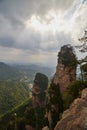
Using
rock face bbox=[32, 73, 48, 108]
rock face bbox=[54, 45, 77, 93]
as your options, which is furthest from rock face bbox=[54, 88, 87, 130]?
rock face bbox=[32, 73, 48, 108]

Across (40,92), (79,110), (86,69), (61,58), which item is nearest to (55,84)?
(61,58)

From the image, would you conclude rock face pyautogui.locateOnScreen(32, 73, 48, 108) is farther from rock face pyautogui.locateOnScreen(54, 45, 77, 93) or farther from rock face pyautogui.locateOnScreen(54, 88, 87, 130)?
rock face pyautogui.locateOnScreen(54, 88, 87, 130)

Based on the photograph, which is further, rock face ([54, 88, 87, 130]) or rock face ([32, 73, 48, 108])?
rock face ([32, 73, 48, 108])

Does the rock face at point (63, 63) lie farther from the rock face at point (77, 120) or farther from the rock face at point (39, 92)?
the rock face at point (77, 120)

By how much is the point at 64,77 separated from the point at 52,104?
16527 millimetres

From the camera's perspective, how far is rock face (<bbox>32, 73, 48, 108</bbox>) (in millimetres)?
166625

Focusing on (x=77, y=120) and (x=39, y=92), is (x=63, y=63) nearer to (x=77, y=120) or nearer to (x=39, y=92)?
(x=39, y=92)

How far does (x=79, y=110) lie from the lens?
18.6 metres

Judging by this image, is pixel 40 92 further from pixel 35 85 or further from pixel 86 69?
pixel 86 69

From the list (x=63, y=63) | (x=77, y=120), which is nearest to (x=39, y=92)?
(x=63, y=63)

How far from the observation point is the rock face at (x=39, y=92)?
547ft

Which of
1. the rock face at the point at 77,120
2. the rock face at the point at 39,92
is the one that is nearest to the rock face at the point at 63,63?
the rock face at the point at 39,92

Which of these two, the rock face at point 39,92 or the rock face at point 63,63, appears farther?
the rock face at point 39,92

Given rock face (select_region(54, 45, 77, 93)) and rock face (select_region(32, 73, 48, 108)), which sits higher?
rock face (select_region(54, 45, 77, 93))
